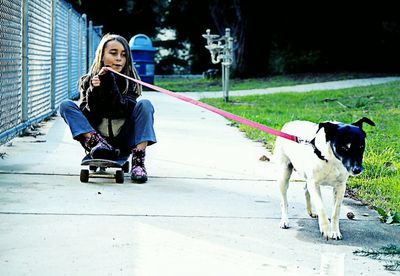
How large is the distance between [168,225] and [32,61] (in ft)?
17.7

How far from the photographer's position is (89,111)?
6.02 m

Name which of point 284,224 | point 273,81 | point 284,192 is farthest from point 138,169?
point 273,81

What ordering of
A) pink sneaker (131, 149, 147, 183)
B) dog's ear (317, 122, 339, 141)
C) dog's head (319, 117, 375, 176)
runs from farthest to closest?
pink sneaker (131, 149, 147, 183)
dog's ear (317, 122, 339, 141)
dog's head (319, 117, 375, 176)

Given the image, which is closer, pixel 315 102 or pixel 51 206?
pixel 51 206

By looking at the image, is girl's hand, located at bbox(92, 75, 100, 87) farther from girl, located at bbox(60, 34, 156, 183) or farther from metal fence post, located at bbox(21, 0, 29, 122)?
metal fence post, located at bbox(21, 0, 29, 122)

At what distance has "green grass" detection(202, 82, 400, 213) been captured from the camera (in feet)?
19.1

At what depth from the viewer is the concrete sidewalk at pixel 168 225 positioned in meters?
3.66

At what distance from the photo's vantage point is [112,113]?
602 centimetres

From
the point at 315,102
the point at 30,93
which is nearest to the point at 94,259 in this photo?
the point at 30,93

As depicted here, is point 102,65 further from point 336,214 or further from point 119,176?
point 336,214

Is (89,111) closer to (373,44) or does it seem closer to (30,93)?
(30,93)

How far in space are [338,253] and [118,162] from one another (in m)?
2.29

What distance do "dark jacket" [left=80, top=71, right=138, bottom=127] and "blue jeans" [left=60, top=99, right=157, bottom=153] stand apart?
0.30 ft

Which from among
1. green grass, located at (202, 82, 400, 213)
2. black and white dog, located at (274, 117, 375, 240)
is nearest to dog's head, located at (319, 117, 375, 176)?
black and white dog, located at (274, 117, 375, 240)
